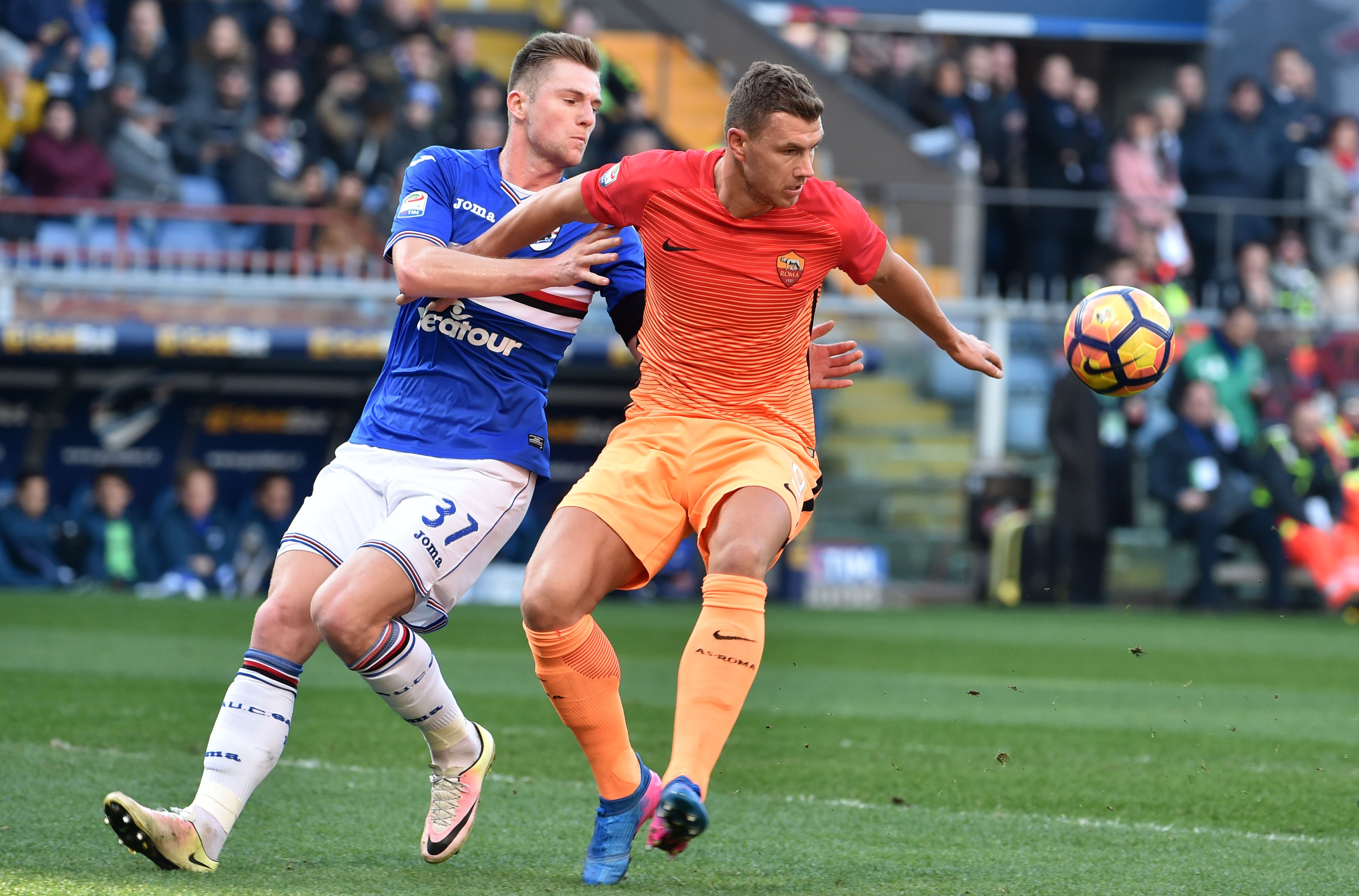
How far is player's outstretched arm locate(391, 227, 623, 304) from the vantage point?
4.69 meters

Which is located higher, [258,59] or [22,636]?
[258,59]

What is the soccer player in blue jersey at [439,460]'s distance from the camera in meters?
4.64

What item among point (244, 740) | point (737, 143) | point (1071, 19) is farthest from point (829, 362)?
point (1071, 19)

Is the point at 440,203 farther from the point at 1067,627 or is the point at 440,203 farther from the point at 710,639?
the point at 1067,627

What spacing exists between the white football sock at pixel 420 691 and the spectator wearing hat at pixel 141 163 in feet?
37.1

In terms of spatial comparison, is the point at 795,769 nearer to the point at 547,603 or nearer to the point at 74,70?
the point at 547,603

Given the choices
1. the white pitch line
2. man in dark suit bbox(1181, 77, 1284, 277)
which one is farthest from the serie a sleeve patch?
man in dark suit bbox(1181, 77, 1284, 277)

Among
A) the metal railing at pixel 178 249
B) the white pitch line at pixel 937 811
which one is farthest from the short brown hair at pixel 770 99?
the metal railing at pixel 178 249

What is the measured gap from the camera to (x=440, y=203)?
16.7 feet

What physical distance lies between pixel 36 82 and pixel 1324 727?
40.3 feet

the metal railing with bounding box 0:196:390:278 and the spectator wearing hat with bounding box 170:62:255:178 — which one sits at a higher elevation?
the spectator wearing hat with bounding box 170:62:255:178

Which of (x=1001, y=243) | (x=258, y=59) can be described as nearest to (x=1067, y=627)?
(x=1001, y=243)

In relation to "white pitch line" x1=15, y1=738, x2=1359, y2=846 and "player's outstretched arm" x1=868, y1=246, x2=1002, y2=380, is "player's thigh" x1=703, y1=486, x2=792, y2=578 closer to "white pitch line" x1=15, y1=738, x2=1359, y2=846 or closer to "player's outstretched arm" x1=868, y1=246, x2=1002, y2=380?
"player's outstretched arm" x1=868, y1=246, x2=1002, y2=380

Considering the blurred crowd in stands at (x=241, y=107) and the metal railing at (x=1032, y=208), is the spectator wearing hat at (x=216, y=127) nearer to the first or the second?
the blurred crowd in stands at (x=241, y=107)
